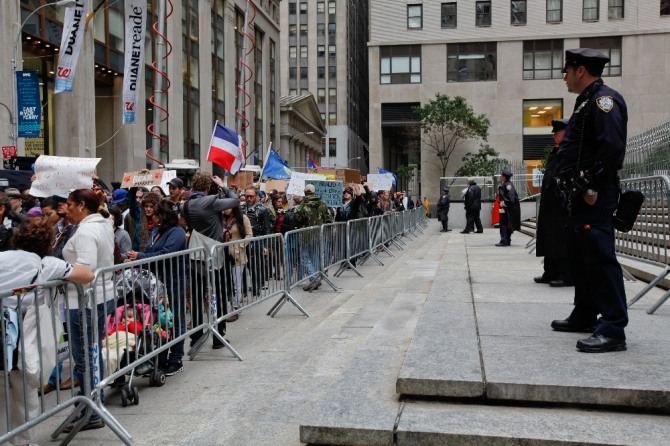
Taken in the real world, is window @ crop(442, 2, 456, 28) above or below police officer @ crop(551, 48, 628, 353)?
above

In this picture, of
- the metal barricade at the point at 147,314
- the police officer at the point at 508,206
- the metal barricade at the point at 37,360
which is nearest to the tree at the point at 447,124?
the police officer at the point at 508,206

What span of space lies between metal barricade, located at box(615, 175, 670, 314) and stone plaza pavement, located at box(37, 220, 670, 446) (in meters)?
0.45

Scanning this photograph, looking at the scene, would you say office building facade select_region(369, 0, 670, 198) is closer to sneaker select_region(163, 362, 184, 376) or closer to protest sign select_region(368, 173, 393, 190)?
protest sign select_region(368, 173, 393, 190)

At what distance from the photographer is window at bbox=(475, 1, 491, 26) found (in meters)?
54.2

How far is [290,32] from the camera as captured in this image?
354 feet

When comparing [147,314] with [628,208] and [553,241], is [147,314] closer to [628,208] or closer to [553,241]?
[628,208]

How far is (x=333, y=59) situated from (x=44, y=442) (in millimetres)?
106243

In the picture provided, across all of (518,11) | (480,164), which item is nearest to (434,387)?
(480,164)

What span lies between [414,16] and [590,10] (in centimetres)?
1418

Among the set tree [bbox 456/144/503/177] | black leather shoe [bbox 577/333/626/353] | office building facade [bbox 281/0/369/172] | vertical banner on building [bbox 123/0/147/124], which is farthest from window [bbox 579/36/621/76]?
office building facade [bbox 281/0/369/172]

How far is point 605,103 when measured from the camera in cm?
448

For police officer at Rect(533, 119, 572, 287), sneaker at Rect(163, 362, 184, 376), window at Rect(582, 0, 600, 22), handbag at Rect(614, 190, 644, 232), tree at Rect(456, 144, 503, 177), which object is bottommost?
sneaker at Rect(163, 362, 184, 376)

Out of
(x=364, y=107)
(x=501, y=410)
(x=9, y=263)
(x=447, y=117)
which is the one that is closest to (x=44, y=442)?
(x=9, y=263)

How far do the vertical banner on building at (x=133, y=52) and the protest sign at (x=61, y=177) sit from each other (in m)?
11.6
